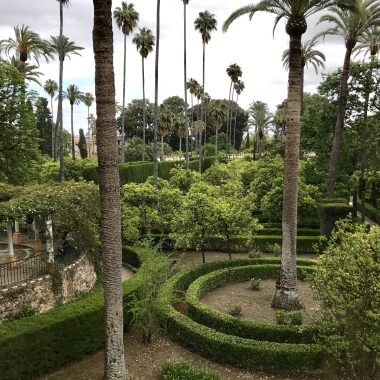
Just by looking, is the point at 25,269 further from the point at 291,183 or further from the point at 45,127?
the point at 45,127

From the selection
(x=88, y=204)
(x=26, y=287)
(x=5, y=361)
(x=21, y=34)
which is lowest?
(x=5, y=361)

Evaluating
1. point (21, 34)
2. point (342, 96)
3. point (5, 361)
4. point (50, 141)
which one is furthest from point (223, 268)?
point (50, 141)

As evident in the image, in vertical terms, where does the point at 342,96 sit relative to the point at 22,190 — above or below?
above

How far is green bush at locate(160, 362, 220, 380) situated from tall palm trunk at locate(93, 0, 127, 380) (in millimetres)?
1644

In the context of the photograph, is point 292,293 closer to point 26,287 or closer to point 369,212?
point 26,287

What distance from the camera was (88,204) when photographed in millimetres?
19375

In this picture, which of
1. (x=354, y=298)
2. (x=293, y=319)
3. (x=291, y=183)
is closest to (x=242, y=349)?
(x=293, y=319)

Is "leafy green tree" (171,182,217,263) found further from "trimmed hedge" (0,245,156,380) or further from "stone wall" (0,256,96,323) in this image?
"trimmed hedge" (0,245,156,380)

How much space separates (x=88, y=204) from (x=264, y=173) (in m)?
16.3

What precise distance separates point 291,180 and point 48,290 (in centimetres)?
1027

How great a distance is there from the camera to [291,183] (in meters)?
15.9

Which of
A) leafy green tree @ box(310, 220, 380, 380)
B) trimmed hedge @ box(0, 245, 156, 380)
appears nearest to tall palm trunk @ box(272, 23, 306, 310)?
leafy green tree @ box(310, 220, 380, 380)

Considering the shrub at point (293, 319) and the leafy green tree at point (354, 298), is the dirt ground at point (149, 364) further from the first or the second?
the shrub at point (293, 319)

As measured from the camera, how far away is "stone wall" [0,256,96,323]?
48.0 feet
